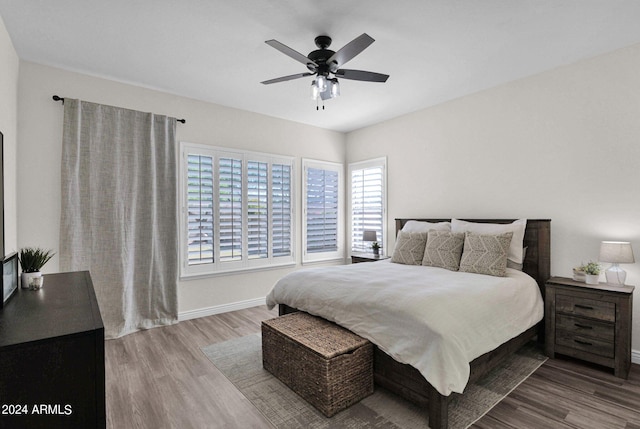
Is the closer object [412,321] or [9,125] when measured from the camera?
[412,321]

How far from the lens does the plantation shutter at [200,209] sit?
3992 millimetres

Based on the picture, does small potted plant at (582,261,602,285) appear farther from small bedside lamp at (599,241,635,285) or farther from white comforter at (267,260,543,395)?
white comforter at (267,260,543,395)

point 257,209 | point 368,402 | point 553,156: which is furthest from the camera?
point 257,209

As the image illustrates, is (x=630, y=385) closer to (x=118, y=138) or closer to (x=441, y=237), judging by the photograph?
(x=441, y=237)

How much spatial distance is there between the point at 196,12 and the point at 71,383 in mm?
2330

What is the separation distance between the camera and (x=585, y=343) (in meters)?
2.72

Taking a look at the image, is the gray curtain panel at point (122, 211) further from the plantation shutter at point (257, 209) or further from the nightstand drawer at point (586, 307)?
the nightstand drawer at point (586, 307)

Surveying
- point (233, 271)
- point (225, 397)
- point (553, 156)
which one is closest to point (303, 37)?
point (553, 156)

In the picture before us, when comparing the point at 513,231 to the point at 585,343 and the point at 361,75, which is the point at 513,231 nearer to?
the point at 585,343

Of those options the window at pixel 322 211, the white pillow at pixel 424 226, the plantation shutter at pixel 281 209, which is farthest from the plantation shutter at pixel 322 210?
the white pillow at pixel 424 226

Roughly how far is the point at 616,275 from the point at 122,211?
186 inches

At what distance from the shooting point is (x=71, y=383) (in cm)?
115

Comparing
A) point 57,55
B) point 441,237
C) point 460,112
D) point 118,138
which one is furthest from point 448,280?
point 57,55

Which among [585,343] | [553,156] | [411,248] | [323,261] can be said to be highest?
[553,156]
